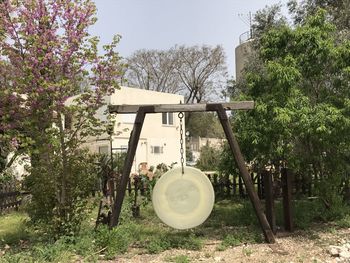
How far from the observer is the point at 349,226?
8.36 metres

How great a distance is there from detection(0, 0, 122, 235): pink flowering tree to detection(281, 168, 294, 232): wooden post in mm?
3850

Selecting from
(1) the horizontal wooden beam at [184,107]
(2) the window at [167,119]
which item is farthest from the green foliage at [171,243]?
(2) the window at [167,119]

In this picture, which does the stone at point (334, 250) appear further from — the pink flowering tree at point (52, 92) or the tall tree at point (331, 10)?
the tall tree at point (331, 10)

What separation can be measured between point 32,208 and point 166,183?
2493 mm

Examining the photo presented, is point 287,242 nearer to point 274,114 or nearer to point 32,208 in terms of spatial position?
point 274,114

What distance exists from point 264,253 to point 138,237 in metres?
2.39

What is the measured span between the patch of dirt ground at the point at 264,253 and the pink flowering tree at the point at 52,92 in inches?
71.3

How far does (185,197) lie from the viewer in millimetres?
7258

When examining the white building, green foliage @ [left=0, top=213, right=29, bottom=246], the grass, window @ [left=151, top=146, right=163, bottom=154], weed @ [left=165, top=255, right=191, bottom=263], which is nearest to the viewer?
weed @ [left=165, top=255, right=191, bottom=263]

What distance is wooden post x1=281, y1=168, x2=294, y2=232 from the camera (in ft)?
27.5

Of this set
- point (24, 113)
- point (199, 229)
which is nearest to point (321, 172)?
point (199, 229)

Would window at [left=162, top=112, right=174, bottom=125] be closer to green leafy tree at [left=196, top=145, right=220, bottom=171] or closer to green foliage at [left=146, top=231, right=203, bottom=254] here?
green leafy tree at [left=196, top=145, right=220, bottom=171]

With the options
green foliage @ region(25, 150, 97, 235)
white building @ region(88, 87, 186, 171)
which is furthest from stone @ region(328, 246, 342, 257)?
white building @ region(88, 87, 186, 171)

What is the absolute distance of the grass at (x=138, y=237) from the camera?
6.71 m
